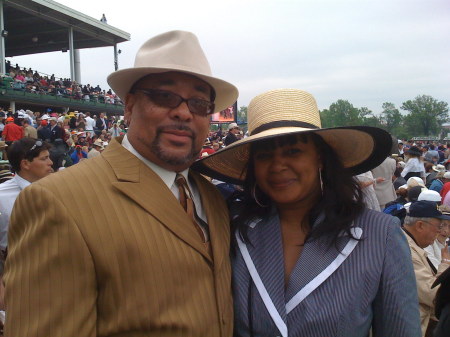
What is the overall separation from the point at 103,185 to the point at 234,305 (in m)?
0.80

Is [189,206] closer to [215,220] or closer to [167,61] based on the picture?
[215,220]

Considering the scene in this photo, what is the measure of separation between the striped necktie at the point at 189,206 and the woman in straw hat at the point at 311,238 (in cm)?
22

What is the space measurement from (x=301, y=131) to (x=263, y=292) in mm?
737

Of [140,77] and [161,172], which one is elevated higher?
[140,77]

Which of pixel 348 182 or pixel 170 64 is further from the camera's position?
pixel 348 182

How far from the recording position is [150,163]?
6.38 ft

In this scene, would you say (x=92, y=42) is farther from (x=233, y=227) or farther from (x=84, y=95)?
(x=233, y=227)

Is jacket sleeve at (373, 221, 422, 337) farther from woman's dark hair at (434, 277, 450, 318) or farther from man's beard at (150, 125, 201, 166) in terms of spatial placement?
man's beard at (150, 125, 201, 166)

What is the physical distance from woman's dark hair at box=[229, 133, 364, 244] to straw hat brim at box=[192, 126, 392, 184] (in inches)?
2.4

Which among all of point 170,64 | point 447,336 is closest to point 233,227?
point 170,64

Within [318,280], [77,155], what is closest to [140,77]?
[318,280]

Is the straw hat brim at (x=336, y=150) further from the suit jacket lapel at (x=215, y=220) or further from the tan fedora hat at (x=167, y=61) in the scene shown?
the tan fedora hat at (x=167, y=61)

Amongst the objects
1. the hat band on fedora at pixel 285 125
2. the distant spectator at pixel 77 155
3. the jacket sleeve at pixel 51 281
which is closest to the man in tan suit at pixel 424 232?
the hat band on fedora at pixel 285 125

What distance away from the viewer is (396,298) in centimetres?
181
